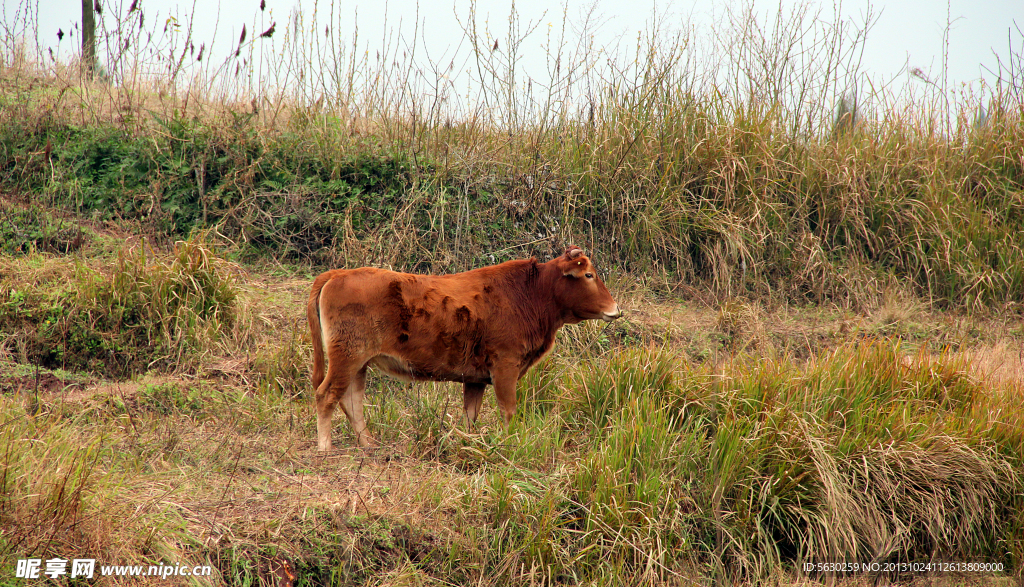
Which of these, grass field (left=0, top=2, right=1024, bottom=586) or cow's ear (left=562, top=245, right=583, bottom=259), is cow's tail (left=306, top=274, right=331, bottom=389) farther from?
cow's ear (left=562, top=245, right=583, bottom=259)

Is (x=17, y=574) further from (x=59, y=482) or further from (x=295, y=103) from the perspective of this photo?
(x=295, y=103)

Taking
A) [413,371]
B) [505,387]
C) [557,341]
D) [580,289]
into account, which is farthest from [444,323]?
[557,341]

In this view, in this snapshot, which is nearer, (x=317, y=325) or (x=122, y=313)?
(x=317, y=325)

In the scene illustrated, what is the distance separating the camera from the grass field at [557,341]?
4.00m

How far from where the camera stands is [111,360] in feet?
20.1

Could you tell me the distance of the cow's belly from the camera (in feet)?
16.1

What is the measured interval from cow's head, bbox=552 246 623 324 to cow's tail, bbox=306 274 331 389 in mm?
1671

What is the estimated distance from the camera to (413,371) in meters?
4.98

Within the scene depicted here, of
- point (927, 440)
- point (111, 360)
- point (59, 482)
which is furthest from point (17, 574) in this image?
point (927, 440)

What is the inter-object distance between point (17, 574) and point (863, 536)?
4.47m

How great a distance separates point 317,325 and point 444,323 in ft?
2.79

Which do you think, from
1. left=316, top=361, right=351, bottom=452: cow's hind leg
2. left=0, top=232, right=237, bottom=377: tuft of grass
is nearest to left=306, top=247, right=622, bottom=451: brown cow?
left=316, top=361, right=351, bottom=452: cow's hind leg

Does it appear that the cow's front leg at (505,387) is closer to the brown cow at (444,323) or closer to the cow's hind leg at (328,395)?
the brown cow at (444,323)

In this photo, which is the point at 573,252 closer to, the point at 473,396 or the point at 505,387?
the point at 505,387
